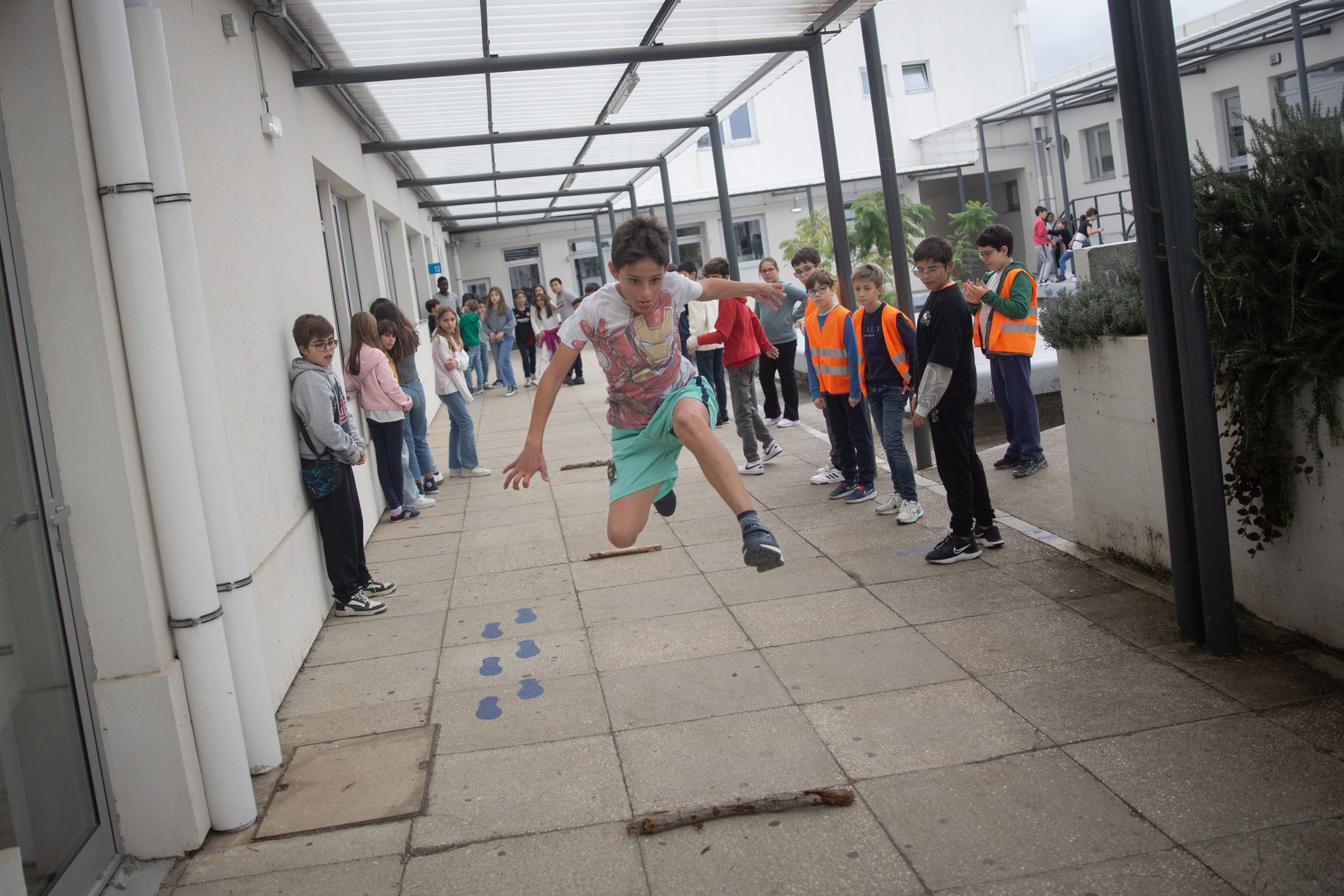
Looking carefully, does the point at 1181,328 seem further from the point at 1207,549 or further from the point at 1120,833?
the point at 1120,833

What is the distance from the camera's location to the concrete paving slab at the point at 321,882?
3223 mm

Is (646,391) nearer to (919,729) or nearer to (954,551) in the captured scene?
(919,729)

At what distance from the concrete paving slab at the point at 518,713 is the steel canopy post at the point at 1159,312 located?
2515mm

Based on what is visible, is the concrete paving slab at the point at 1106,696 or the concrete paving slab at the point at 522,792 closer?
the concrete paving slab at the point at 522,792

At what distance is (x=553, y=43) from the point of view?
27.7 ft

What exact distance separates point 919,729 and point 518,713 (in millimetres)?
1635

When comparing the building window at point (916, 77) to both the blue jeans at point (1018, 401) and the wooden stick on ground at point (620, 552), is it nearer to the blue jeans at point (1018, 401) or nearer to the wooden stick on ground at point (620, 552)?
the blue jeans at point (1018, 401)

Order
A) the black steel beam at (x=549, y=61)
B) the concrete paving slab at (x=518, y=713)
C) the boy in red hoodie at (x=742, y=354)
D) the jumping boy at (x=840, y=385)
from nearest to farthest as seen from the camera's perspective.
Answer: the concrete paving slab at (x=518, y=713)
the jumping boy at (x=840, y=385)
the black steel beam at (x=549, y=61)
the boy in red hoodie at (x=742, y=354)

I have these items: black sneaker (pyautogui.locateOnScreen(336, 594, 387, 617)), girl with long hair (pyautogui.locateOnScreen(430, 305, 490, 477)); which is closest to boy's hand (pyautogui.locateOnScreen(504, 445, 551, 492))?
black sneaker (pyautogui.locateOnScreen(336, 594, 387, 617))

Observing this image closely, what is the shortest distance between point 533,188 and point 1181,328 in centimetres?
1635

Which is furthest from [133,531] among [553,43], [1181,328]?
[553,43]

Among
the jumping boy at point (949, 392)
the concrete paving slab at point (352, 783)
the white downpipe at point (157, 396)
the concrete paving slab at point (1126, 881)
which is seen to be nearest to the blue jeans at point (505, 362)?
the jumping boy at point (949, 392)

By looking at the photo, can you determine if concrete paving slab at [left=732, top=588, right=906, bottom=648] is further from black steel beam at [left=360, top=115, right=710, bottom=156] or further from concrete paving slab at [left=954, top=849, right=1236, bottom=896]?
black steel beam at [left=360, top=115, right=710, bottom=156]

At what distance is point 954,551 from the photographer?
20.0 feet
